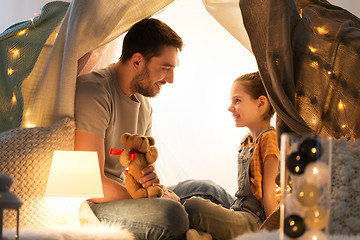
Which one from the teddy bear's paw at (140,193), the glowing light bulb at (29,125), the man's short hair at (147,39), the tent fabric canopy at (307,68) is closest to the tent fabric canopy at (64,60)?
the glowing light bulb at (29,125)

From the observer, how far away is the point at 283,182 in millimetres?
1061

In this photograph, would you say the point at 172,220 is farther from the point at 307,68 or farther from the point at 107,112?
the point at 307,68

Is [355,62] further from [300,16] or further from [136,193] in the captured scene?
[136,193]

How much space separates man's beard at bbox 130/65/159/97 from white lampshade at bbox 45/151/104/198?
0.58 meters

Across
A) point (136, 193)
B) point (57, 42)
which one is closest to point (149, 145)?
point (136, 193)

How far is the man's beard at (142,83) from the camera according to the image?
222 cm

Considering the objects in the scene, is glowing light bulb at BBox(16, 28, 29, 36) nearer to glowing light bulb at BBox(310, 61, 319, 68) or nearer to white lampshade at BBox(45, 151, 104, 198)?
white lampshade at BBox(45, 151, 104, 198)

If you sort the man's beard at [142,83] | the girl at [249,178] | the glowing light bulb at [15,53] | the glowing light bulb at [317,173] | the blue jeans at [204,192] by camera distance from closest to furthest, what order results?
1. the glowing light bulb at [317,173]
2. the girl at [249,178]
3. the glowing light bulb at [15,53]
4. the man's beard at [142,83]
5. the blue jeans at [204,192]

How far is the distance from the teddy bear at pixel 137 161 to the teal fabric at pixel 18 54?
1.51 feet

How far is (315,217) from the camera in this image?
1027 mm

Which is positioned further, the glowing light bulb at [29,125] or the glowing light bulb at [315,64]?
the glowing light bulb at [29,125]

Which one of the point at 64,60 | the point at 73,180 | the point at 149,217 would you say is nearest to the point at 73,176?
the point at 73,180

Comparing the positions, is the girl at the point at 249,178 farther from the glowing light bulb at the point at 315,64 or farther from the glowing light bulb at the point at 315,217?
the glowing light bulb at the point at 315,217

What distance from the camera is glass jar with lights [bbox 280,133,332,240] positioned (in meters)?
1.02
